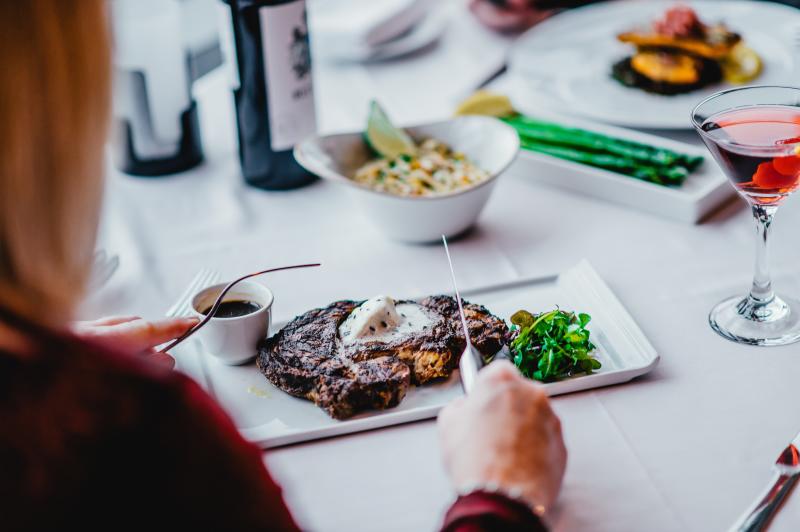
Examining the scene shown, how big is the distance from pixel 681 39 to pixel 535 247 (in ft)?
2.31

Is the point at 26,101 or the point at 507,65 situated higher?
the point at 26,101

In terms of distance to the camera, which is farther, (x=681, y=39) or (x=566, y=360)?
(x=681, y=39)

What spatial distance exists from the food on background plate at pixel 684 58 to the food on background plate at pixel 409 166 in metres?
0.52

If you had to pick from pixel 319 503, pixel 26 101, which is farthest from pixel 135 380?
pixel 319 503

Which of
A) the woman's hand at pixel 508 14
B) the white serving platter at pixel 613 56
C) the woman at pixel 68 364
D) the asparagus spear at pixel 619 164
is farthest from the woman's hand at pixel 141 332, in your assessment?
the woman's hand at pixel 508 14

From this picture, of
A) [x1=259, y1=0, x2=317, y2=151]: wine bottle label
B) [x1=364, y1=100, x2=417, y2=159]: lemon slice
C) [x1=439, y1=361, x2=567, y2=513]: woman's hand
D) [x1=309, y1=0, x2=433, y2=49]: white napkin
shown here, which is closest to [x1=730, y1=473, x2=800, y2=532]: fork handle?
[x1=439, y1=361, x2=567, y2=513]: woman's hand

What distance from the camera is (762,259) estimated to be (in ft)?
3.74

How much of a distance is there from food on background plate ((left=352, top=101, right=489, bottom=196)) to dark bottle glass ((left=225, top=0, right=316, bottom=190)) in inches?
5.2

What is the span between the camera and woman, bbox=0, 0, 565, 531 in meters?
0.52

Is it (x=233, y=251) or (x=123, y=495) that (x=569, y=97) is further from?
(x=123, y=495)

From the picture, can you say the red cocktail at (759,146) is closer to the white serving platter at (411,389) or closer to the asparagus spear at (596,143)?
the white serving platter at (411,389)

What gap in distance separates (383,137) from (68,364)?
1.02 m

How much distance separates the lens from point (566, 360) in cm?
104

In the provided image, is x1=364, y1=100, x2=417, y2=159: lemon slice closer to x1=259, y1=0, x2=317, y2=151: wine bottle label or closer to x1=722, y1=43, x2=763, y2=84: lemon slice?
x1=259, y1=0, x2=317, y2=151: wine bottle label
